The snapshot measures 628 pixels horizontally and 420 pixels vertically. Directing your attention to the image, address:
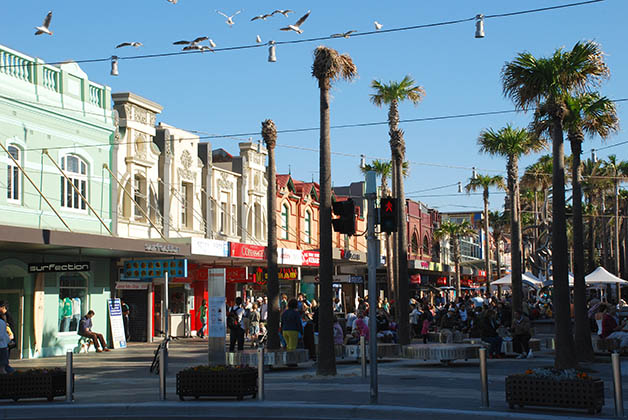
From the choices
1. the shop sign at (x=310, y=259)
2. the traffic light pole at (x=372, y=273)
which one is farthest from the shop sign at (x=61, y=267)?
the shop sign at (x=310, y=259)

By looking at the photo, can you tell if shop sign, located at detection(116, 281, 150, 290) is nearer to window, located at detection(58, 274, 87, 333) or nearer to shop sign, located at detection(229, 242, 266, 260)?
window, located at detection(58, 274, 87, 333)

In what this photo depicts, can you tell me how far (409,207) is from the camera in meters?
67.9

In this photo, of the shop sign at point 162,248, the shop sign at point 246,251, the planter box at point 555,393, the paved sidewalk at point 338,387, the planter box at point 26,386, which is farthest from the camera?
the shop sign at point 246,251

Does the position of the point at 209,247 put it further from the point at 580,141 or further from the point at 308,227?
the point at 308,227

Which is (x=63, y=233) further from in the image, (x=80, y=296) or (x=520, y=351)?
(x=520, y=351)

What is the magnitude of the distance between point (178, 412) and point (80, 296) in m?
16.9

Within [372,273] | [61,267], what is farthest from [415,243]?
[372,273]

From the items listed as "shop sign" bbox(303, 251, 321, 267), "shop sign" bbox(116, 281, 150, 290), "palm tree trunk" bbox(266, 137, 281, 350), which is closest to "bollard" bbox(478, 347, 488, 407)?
"palm tree trunk" bbox(266, 137, 281, 350)

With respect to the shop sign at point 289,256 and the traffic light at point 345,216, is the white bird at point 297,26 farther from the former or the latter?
the shop sign at point 289,256

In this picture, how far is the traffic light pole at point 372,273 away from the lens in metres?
12.8

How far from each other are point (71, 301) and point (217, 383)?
1598 centimetres

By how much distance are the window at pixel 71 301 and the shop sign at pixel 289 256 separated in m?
10.0

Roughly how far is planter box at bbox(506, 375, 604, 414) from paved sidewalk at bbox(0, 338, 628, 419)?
17cm

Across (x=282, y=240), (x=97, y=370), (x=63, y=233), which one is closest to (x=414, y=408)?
(x=97, y=370)
